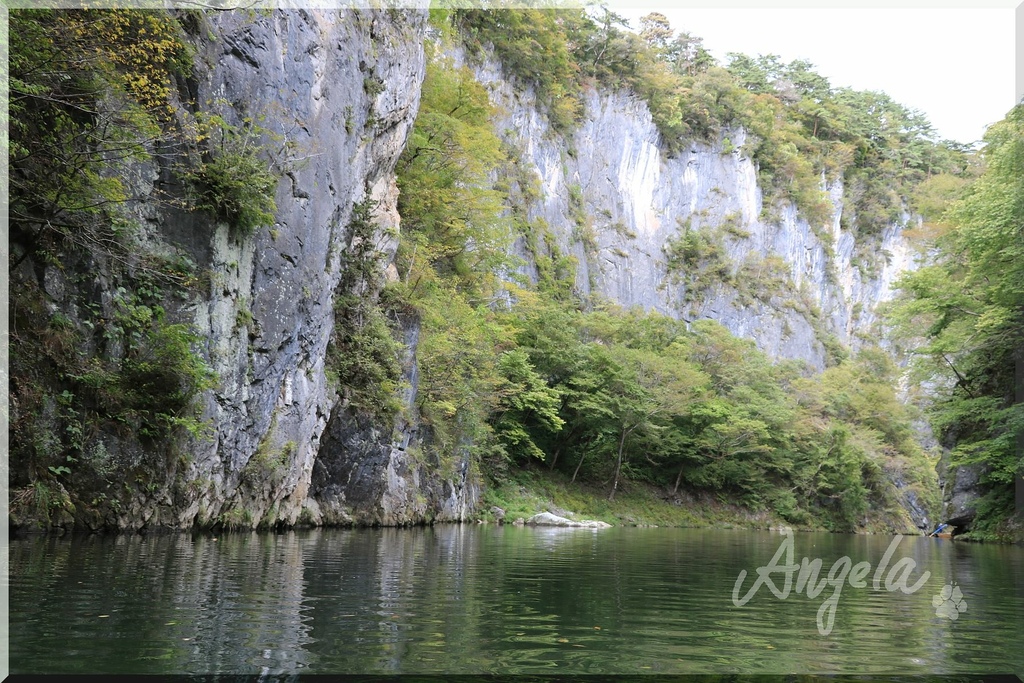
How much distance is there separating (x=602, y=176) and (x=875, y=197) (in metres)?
31.6

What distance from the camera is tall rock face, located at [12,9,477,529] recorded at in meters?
11.4

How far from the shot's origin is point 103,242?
→ 443 inches

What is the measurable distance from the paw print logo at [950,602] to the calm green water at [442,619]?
0.37ft

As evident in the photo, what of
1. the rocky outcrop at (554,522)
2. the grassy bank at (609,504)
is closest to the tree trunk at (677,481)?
the grassy bank at (609,504)

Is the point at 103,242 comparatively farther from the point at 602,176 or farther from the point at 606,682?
the point at 602,176

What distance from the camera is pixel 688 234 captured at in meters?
55.8

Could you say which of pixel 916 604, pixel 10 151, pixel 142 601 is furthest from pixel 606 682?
pixel 10 151

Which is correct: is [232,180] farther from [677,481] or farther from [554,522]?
[677,481]

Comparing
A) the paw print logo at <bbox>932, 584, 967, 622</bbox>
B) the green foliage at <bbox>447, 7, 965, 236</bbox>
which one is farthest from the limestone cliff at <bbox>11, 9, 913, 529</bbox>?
the green foliage at <bbox>447, 7, 965, 236</bbox>

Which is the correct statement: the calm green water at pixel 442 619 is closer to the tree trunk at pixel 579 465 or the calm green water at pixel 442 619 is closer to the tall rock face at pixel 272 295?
the tall rock face at pixel 272 295

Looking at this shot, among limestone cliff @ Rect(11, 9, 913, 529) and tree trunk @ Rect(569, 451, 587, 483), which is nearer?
limestone cliff @ Rect(11, 9, 913, 529)

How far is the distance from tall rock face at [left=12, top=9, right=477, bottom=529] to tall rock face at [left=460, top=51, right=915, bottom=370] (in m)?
24.5

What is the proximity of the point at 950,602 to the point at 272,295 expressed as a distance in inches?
479

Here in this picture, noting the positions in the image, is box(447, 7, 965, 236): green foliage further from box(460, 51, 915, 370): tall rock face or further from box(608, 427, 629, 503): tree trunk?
box(608, 427, 629, 503): tree trunk
